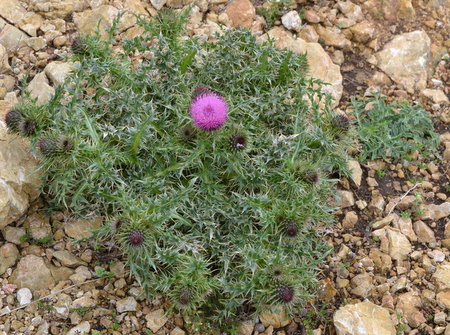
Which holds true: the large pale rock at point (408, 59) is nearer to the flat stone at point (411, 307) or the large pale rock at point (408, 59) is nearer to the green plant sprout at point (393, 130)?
the green plant sprout at point (393, 130)

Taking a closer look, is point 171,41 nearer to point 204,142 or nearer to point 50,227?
point 204,142

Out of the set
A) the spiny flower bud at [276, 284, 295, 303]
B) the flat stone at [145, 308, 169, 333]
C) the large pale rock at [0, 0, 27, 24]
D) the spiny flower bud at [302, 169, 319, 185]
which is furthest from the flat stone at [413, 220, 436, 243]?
the large pale rock at [0, 0, 27, 24]

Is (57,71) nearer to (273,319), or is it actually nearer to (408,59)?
(273,319)

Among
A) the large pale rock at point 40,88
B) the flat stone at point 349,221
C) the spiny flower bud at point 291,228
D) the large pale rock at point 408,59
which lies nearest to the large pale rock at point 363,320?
the spiny flower bud at point 291,228

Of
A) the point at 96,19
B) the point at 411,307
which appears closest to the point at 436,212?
the point at 411,307

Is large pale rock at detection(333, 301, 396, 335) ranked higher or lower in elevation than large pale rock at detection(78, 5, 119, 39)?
lower

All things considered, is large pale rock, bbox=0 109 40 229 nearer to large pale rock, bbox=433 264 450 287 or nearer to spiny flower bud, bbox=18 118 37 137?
spiny flower bud, bbox=18 118 37 137

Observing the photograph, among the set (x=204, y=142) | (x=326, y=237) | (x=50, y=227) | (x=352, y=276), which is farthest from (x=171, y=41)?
(x=352, y=276)
